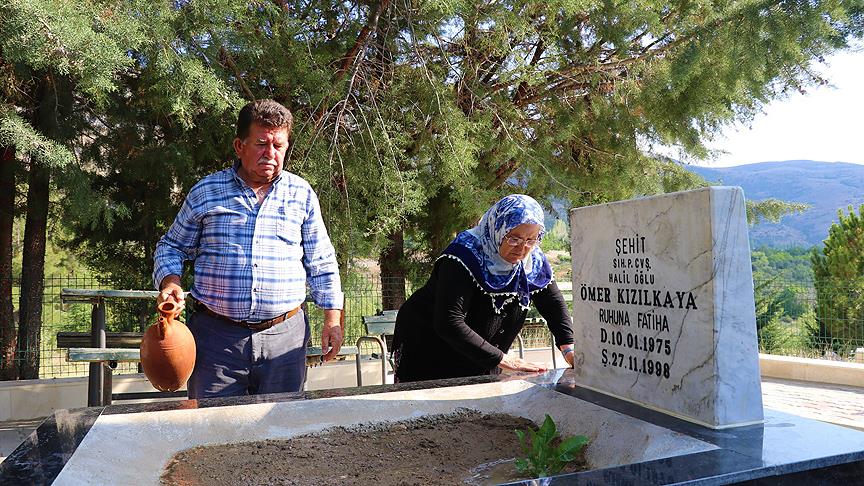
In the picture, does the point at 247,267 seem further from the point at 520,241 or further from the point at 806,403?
the point at 806,403

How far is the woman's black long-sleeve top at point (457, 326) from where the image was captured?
2275 mm

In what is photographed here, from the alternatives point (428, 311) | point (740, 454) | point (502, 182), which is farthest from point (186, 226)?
point (502, 182)

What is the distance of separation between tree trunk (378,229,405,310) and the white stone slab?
209 inches

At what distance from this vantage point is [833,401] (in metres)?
5.88

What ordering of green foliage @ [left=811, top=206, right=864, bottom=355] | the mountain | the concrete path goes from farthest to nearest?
the mountain → green foliage @ [left=811, top=206, right=864, bottom=355] → the concrete path

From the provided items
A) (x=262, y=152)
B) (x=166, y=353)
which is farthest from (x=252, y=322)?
(x=262, y=152)

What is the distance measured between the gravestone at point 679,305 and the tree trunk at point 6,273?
5.41 metres

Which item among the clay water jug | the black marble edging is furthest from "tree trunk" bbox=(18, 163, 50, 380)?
the black marble edging

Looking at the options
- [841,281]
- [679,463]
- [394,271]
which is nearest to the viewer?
[679,463]

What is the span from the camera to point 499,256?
2297 millimetres

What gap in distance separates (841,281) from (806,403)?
471 centimetres

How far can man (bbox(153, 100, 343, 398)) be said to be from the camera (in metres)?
2.19

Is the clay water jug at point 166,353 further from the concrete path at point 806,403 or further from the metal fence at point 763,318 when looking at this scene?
the metal fence at point 763,318

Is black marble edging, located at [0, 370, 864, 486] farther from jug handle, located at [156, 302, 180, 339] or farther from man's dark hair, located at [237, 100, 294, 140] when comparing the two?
man's dark hair, located at [237, 100, 294, 140]
